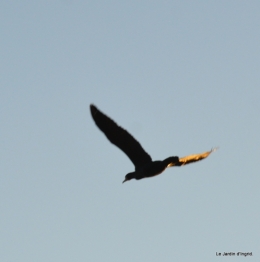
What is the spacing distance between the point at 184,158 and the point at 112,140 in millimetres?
3060

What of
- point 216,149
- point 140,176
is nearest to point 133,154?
point 140,176

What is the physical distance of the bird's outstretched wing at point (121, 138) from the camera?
2975 cm

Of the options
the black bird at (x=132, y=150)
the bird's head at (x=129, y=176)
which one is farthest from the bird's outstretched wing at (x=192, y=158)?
the bird's head at (x=129, y=176)

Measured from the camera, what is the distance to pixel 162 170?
30672 mm

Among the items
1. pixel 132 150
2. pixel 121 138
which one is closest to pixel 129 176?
pixel 132 150

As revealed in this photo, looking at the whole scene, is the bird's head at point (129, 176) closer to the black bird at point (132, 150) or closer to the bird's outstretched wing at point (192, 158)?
the black bird at point (132, 150)

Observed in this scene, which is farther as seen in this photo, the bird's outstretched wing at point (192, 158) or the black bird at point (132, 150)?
the bird's outstretched wing at point (192, 158)

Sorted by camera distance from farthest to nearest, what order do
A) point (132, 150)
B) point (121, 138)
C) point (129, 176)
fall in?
point (129, 176) → point (132, 150) → point (121, 138)

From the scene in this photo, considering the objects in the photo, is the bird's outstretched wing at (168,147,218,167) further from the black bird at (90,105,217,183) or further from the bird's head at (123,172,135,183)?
the bird's head at (123,172,135,183)

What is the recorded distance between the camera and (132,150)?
30.7 meters

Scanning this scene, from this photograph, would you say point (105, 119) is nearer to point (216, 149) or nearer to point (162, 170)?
point (162, 170)

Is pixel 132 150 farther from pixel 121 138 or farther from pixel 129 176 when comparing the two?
pixel 129 176

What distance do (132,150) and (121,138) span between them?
73 cm

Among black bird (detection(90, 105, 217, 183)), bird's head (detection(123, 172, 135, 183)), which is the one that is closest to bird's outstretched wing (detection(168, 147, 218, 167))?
black bird (detection(90, 105, 217, 183))
